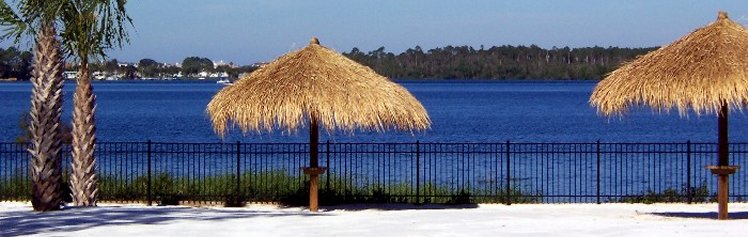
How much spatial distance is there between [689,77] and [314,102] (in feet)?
19.4

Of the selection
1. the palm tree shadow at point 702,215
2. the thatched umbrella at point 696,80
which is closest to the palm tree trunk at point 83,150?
the thatched umbrella at point 696,80

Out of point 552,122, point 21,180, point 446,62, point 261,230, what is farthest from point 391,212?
point 446,62

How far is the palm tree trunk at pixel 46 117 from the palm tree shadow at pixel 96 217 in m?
0.36

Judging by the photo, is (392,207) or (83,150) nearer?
(83,150)

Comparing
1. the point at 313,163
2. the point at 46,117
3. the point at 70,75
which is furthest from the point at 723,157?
the point at 70,75

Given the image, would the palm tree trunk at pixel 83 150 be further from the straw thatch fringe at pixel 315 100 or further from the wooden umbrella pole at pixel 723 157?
the wooden umbrella pole at pixel 723 157

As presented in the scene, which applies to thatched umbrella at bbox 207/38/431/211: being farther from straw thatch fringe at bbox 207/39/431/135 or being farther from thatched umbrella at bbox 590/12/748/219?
thatched umbrella at bbox 590/12/748/219

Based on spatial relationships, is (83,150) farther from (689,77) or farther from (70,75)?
(689,77)

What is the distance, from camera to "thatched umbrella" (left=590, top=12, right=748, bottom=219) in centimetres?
1766

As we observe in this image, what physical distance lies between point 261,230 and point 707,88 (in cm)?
675

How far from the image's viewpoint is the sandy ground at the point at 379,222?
51.8ft

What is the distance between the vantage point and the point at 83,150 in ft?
71.5

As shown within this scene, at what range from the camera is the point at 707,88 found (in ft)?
58.0

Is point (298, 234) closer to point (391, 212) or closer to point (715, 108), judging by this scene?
point (391, 212)
